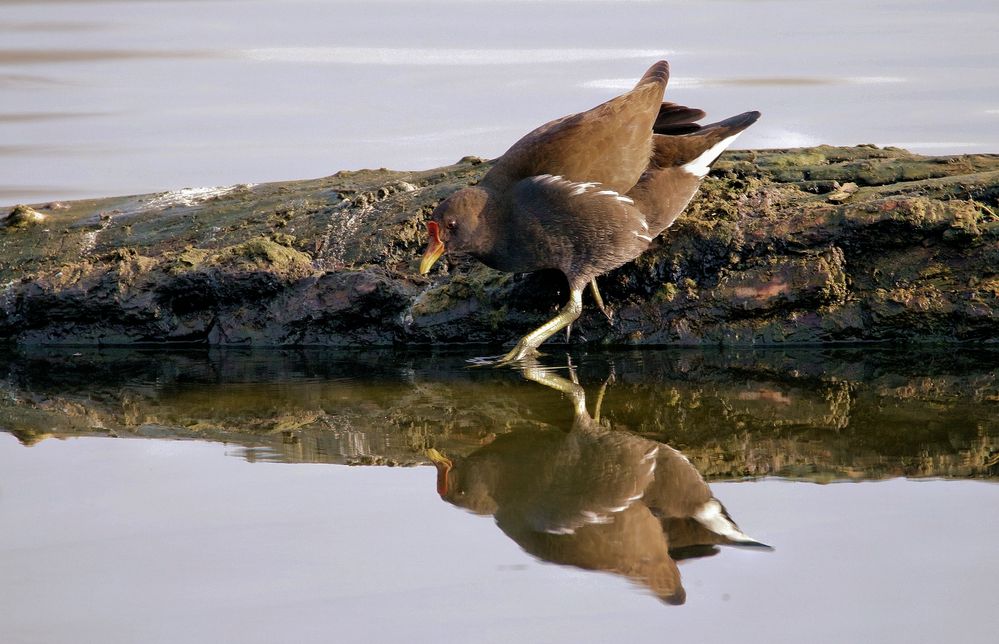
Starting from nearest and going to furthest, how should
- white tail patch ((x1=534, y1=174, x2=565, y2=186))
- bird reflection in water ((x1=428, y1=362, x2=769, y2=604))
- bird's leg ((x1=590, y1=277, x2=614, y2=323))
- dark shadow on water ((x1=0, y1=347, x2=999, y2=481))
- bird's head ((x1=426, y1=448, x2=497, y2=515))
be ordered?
bird reflection in water ((x1=428, y1=362, x2=769, y2=604)), bird's head ((x1=426, y1=448, x2=497, y2=515)), dark shadow on water ((x1=0, y1=347, x2=999, y2=481)), white tail patch ((x1=534, y1=174, x2=565, y2=186)), bird's leg ((x1=590, y1=277, x2=614, y2=323))

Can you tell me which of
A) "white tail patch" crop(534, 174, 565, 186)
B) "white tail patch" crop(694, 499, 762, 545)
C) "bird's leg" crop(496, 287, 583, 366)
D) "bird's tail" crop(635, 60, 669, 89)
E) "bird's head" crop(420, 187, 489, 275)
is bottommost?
"white tail patch" crop(694, 499, 762, 545)

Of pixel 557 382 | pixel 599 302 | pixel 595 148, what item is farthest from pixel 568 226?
pixel 557 382

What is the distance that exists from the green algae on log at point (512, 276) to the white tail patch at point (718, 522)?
2.84 meters

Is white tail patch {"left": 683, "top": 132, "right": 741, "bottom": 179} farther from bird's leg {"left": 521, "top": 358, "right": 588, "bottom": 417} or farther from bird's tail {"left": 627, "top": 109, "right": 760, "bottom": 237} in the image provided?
bird's leg {"left": 521, "top": 358, "right": 588, "bottom": 417}

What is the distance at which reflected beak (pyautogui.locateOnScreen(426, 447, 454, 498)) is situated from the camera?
407 centimetres

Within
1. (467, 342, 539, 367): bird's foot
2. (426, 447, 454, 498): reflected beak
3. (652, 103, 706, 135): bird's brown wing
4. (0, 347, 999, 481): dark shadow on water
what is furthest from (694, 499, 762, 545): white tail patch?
(652, 103, 706, 135): bird's brown wing

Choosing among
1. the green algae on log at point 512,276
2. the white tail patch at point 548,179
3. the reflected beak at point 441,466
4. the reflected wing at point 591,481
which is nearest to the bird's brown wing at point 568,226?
the white tail patch at point 548,179

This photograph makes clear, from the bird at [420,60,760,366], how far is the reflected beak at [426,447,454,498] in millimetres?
1634

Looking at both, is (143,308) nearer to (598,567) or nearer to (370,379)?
(370,379)

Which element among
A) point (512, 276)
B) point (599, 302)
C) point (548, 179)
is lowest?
point (599, 302)

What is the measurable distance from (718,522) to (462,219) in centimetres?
292

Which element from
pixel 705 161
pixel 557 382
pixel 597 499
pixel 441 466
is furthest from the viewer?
pixel 705 161

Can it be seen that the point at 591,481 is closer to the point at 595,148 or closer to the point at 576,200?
the point at 576,200

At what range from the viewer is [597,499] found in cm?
376
